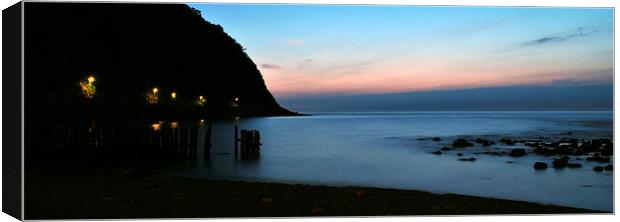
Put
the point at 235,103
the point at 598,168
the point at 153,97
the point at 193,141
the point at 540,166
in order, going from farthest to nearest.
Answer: the point at 235,103 → the point at 153,97 → the point at 193,141 → the point at 540,166 → the point at 598,168

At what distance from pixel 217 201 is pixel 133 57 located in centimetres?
5488

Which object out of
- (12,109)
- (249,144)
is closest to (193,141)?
(249,144)

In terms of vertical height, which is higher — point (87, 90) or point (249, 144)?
point (87, 90)

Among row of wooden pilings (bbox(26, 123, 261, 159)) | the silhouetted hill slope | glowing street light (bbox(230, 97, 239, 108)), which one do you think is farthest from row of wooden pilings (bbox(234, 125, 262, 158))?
glowing street light (bbox(230, 97, 239, 108))

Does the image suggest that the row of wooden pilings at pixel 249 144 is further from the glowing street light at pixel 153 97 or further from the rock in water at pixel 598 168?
the glowing street light at pixel 153 97

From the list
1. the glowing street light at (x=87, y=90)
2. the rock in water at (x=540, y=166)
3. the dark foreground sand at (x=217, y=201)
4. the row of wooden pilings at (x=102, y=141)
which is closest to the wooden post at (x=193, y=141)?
the row of wooden pilings at (x=102, y=141)

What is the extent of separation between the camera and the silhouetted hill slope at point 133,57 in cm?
3847

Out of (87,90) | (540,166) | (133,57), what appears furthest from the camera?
(133,57)

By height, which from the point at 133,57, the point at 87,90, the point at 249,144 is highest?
the point at 133,57

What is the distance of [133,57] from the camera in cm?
6272

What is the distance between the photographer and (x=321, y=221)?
9.59 m

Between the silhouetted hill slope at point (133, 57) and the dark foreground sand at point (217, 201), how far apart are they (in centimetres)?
1655

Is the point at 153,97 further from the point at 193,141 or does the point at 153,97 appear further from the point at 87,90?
the point at 193,141

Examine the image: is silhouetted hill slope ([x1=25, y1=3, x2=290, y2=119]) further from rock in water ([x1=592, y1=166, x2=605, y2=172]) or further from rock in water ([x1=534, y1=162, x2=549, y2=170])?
rock in water ([x1=592, y1=166, x2=605, y2=172])
